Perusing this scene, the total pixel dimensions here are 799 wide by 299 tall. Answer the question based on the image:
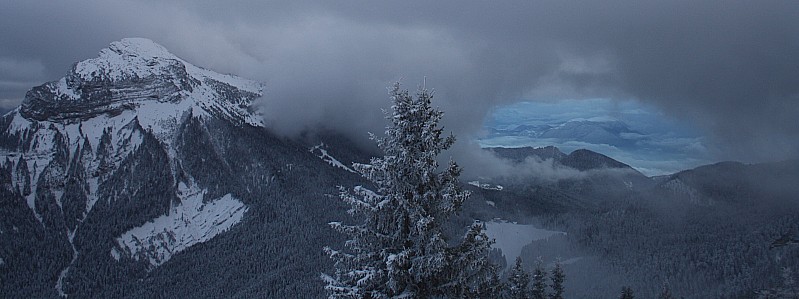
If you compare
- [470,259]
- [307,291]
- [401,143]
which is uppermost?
[401,143]

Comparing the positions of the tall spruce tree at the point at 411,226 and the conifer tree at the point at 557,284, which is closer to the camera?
the tall spruce tree at the point at 411,226

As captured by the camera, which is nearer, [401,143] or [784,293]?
[401,143]

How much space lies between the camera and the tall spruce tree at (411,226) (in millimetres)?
18203

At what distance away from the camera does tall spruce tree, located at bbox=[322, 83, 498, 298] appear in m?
18.2

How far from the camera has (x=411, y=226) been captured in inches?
741

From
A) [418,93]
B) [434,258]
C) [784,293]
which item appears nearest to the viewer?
[434,258]

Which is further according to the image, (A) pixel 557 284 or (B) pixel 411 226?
(A) pixel 557 284

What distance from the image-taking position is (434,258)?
58.5ft

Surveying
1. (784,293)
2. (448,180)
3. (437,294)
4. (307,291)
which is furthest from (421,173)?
(784,293)

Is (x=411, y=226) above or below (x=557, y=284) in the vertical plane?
above

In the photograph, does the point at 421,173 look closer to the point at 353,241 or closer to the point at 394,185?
the point at 394,185

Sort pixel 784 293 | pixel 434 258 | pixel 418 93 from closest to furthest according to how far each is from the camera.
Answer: pixel 434 258
pixel 418 93
pixel 784 293

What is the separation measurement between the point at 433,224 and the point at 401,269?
2004mm

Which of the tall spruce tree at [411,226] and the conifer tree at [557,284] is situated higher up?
the tall spruce tree at [411,226]
